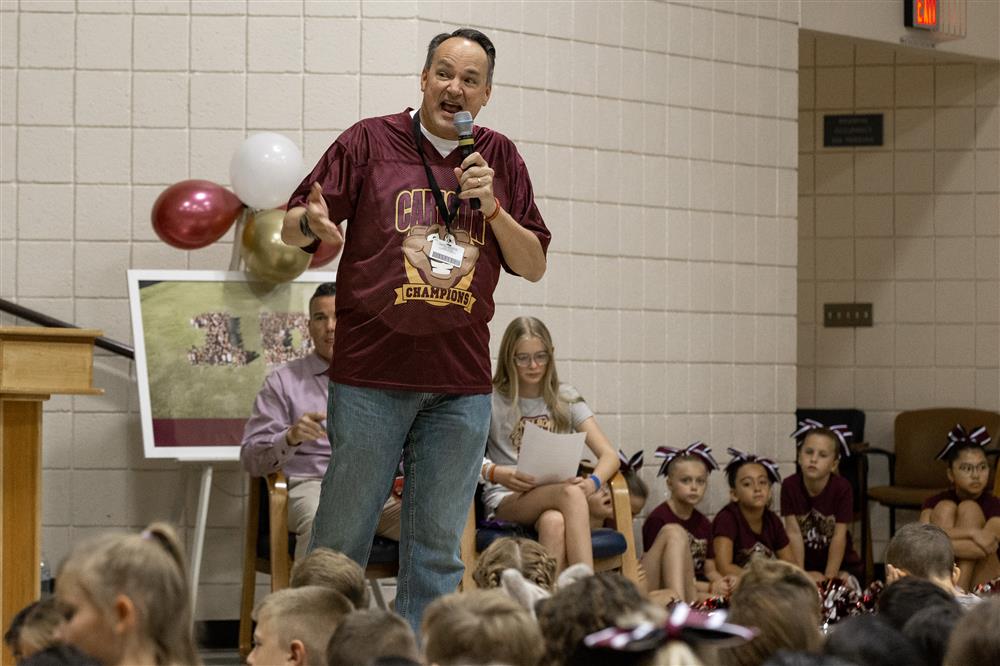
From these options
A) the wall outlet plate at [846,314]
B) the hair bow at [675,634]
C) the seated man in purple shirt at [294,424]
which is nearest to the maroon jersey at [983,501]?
the wall outlet plate at [846,314]

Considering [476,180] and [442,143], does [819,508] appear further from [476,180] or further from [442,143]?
[476,180]

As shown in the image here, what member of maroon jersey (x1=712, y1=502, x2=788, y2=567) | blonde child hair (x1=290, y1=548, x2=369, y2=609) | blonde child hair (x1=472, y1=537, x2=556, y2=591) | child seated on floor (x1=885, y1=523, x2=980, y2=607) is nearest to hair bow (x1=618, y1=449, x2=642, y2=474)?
maroon jersey (x1=712, y1=502, x2=788, y2=567)

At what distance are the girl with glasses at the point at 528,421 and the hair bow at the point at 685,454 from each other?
612 millimetres

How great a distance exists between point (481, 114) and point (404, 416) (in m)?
2.41

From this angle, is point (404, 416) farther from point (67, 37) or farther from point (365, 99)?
point (67, 37)

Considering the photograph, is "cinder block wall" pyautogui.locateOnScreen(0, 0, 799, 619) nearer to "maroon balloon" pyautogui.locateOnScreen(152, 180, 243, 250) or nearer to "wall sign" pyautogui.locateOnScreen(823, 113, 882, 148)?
"maroon balloon" pyautogui.locateOnScreen(152, 180, 243, 250)

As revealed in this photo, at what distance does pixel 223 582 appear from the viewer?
4.80m

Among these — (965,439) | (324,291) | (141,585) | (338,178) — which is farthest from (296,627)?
(965,439)

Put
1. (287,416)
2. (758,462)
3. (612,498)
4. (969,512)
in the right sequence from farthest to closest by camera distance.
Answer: (969,512), (758,462), (612,498), (287,416)

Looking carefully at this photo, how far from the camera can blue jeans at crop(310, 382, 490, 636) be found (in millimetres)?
2785

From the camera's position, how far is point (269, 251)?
434 centimetres

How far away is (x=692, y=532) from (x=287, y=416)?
1820 millimetres

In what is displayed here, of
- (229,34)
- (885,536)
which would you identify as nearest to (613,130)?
(229,34)

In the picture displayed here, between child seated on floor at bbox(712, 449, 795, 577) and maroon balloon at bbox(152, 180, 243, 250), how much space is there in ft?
7.35
